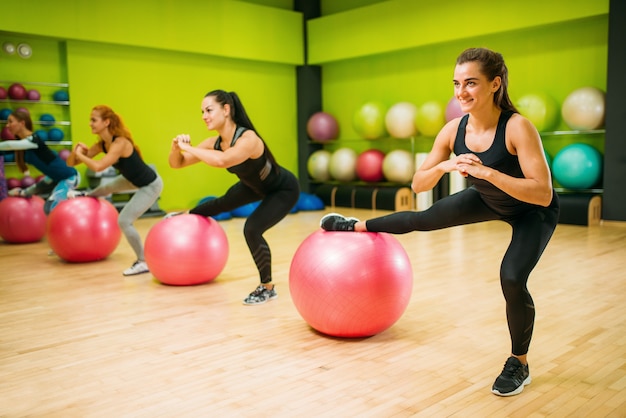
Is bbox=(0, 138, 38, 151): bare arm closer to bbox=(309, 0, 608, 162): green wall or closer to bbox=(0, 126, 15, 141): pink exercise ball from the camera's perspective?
bbox=(0, 126, 15, 141): pink exercise ball

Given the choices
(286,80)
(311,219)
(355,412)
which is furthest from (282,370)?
(286,80)

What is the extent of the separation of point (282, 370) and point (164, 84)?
705 centimetres

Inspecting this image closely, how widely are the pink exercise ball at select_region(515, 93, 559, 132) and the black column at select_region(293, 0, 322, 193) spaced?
13.1 feet

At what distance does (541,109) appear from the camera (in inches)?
273

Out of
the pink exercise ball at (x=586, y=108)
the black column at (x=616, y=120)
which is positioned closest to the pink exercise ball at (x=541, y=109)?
the pink exercise ball at (x=586, y=108)

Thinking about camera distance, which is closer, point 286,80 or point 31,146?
point 31,146

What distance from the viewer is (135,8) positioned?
26.6 ft

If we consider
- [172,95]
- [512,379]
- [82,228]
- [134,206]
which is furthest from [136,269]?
[172,95]

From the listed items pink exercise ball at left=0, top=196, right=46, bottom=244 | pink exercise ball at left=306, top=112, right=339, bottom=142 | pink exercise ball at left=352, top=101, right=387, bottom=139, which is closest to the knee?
pink exercise ball at left=0, top=196, right=46, bottom=244

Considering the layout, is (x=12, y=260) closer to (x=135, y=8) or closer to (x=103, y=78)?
(x=103, y=78)

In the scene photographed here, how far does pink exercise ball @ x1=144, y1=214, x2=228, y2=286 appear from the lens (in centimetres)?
396

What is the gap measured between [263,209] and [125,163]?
150 centimetres

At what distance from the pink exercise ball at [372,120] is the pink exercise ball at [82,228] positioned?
465 cm

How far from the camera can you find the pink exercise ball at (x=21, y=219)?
596 centimetres
